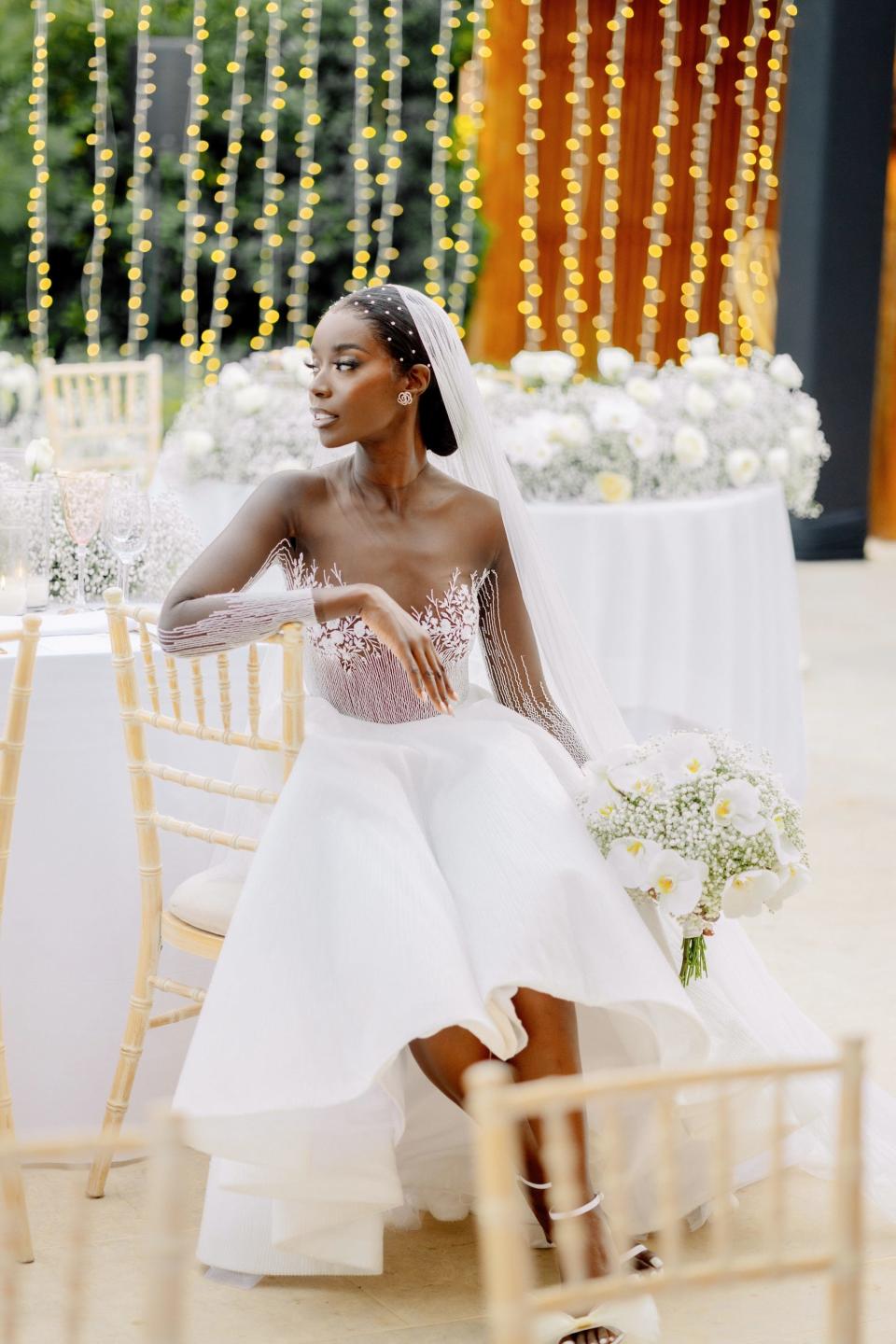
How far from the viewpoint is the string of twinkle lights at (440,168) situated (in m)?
10.3

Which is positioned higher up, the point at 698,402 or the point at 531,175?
the point at 531,175

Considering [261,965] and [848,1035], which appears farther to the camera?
[261,965]

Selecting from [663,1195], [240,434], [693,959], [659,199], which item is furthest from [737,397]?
[659,199]

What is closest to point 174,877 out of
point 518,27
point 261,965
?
point 261,965

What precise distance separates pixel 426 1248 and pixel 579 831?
78 centimetres

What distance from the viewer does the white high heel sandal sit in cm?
254

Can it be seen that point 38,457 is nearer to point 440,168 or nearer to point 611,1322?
point 611,1322

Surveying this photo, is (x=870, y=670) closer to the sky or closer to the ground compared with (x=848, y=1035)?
closer to the ground

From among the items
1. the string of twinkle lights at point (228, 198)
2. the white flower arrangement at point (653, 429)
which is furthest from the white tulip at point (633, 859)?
the string of twinkle lights at point (228, 198)

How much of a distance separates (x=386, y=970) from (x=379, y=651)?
608mm

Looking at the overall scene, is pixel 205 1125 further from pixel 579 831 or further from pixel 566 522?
pixel 566 522

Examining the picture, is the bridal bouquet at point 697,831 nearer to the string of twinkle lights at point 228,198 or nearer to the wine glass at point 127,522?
the wine glass at point 127,522

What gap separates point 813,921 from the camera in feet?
15.4

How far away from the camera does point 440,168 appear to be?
12.1m
